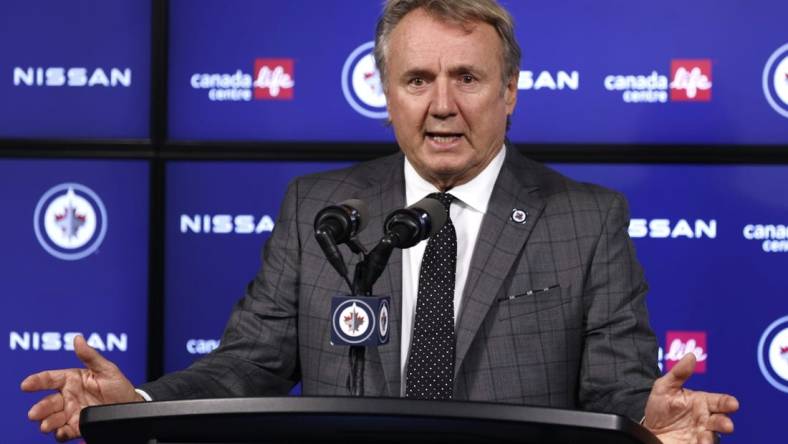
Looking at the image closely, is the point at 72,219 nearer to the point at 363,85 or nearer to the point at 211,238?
the point at 211,238

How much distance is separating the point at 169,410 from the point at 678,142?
2504 millimetres

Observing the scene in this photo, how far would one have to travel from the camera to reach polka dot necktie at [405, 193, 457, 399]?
2455mm

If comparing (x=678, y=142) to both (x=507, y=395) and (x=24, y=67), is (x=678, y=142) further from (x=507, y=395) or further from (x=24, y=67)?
(x=24, y=67)

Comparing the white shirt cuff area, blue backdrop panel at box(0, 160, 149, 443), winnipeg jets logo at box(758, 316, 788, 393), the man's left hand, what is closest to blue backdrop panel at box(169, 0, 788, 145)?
blue backdrop panel at box(0, 160, 149, 443)

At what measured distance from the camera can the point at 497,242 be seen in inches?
101

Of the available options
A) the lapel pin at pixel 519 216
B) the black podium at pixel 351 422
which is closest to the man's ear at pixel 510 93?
the lapel pin at pixel 519 216

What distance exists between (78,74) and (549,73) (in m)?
1.40

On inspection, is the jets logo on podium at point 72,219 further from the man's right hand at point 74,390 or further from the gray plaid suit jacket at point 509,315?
the man's right hand at point 74,390

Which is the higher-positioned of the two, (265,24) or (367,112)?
(265,24)

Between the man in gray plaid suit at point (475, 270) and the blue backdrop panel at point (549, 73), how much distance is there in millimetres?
950

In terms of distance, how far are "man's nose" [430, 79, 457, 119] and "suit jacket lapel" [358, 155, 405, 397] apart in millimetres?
226

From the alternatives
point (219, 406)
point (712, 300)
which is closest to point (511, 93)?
point (712, 300)

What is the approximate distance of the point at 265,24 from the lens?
3.69 m

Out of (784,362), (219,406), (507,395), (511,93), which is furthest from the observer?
(784,362)
